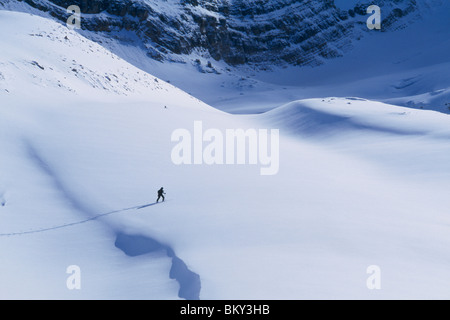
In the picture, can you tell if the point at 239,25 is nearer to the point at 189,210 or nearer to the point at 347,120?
the point at 347,120

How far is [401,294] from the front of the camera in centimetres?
732

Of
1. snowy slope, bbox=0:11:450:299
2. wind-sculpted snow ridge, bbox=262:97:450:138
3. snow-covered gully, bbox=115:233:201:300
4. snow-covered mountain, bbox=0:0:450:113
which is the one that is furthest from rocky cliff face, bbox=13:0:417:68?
snow-covered gully, bbox=115:233:201:300

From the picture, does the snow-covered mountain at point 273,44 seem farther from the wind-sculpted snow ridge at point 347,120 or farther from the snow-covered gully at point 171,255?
the snow-covered gully at point 171,255

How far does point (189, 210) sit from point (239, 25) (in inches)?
4665

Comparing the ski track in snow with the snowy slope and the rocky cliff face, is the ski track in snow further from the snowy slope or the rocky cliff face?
the rocky cliff face

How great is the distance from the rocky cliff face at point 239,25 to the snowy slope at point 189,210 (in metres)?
83.2

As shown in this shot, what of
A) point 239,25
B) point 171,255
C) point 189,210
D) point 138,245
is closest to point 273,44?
point 239,25

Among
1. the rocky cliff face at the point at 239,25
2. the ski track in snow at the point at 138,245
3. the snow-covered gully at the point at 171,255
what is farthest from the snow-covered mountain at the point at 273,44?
the snow-covered gully at the point at 171,255

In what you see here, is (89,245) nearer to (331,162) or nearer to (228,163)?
(228,163)

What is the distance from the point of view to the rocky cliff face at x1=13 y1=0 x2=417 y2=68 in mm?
104938

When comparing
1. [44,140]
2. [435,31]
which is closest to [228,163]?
[44,140]

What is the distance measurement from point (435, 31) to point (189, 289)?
5342 inches

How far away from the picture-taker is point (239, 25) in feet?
403

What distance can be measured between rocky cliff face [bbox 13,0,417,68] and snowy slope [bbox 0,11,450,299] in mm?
83171
